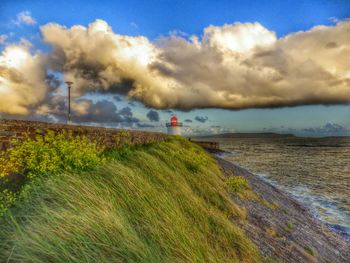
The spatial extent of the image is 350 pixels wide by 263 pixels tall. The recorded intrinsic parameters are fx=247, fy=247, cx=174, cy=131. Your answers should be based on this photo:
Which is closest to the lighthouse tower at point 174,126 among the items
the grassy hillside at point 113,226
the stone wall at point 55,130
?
the stone wall at point 55,130

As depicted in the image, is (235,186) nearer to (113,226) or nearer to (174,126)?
(113,226)

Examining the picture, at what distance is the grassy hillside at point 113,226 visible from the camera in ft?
7.82

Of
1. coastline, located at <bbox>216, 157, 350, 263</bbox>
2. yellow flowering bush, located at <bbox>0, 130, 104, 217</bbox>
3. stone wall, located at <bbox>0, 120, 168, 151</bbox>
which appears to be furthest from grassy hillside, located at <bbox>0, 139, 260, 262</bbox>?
stone wall, located at <bbox>0, 120, 168, 151</bbox>

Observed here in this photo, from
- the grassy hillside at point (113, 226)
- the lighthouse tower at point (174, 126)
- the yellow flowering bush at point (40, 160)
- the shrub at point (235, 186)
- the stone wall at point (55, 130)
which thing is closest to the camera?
the grassy hillside at point (113, 226)

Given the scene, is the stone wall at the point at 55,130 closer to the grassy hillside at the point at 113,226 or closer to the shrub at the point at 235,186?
the grassy hillside at the point at 113,226

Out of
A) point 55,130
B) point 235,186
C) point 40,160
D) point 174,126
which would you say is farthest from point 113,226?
point 174,126

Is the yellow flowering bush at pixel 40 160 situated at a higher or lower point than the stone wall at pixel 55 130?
lower

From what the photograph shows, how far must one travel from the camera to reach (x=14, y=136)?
510 cm

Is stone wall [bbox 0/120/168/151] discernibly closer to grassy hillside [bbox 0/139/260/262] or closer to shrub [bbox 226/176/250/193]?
grassy hillside [bbox 0/139/260/262]

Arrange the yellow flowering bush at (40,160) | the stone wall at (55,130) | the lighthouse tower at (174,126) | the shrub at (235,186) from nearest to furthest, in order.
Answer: the yellow flowering bush at (40,160) < the stone wall at (55,130) < the shrub at (235,186) < the lighthouse tower at (174,126)

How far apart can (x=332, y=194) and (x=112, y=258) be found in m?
14.3

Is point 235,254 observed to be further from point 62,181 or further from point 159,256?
point 62,181

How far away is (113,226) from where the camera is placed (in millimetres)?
2762

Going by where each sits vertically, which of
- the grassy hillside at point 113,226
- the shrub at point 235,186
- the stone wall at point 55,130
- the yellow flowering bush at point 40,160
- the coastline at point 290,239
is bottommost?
the coastline at point 290,239
